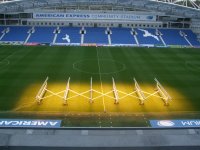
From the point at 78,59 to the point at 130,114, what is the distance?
17.8 metres

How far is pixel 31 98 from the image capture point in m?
26.9

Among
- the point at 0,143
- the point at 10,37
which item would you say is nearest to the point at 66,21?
the point at 10,37

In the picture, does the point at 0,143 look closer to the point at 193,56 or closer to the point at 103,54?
the point at 103,54

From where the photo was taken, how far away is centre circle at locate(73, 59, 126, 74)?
34750mm

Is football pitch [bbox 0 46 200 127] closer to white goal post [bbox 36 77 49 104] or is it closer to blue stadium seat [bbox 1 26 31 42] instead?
white goal post [bbox 36 77 49 104]

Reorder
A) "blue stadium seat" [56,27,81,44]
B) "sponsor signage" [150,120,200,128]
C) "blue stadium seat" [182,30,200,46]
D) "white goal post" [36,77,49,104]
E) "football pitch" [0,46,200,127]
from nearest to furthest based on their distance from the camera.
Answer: "sponsor signage" [150,120,200,128]
"football pitch" [0,46,200,127]
"white goal post" [36,77,49,104]
"blue stadium seat" [56,27,81,44]
"blue stadium seat" [182,30,200,46]

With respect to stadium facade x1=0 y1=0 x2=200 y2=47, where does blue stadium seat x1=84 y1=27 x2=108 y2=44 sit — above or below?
below

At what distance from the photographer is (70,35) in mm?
53438

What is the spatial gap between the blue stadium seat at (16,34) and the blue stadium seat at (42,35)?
1.54 metres

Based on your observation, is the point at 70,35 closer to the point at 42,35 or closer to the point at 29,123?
the point at 42,35

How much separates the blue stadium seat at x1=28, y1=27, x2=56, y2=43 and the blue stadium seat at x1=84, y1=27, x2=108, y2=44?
6.15 meters

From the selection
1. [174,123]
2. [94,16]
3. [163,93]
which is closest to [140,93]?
[163,93]

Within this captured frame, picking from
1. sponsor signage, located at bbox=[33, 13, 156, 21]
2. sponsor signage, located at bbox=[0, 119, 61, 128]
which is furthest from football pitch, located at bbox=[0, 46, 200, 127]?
sponsor signage, located at bbox=[33, 13, 156, 21]

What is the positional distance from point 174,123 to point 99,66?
16.6 meters
